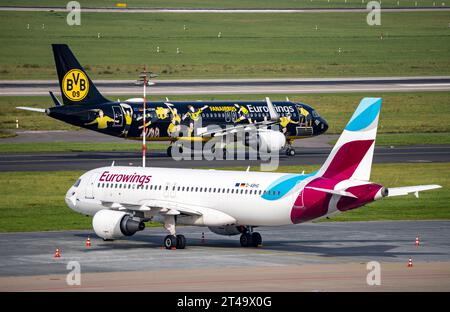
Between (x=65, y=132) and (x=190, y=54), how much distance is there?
73829mm

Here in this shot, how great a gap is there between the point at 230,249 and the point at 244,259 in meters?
4.15

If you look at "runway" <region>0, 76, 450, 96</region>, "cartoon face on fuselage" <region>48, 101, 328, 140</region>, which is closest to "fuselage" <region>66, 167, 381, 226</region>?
"cartoon face on fuselage" <region>48, 101, 328, 140</region>

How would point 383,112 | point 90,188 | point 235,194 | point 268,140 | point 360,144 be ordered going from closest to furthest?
point 360,144, point 235,194, point 90,188, point 268,140, point 383,112

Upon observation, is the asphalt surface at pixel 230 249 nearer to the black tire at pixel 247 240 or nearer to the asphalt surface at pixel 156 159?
the black tire at pixel 247 240

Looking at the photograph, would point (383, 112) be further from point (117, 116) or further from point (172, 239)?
point (172, 239)

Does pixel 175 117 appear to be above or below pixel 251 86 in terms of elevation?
below

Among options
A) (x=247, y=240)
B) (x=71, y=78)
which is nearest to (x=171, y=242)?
(x=247, y=240)

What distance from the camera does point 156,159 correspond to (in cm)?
9962

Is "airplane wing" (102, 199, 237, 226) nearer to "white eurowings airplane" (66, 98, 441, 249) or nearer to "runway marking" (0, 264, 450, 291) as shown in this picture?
"white eurowings airplane" (66, 98, 441, 249)

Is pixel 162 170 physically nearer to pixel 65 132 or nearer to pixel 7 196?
pixel 7 196

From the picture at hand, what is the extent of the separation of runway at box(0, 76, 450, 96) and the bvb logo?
45.9m

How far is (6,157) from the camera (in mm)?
99375

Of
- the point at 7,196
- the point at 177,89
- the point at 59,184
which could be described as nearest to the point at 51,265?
the point at 7,196

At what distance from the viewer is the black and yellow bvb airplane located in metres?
97.8
